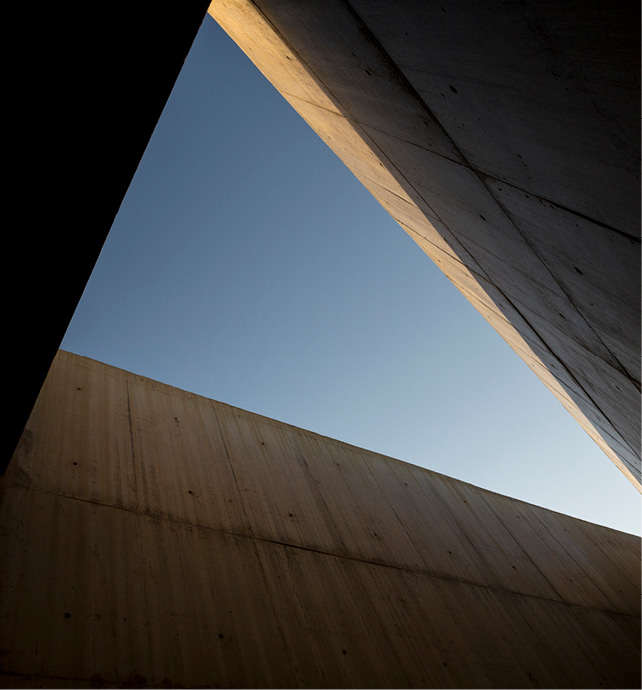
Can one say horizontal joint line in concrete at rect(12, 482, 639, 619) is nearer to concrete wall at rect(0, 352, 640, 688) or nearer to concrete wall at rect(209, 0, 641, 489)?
concrete wall at rect(0, 352, 640, 688)

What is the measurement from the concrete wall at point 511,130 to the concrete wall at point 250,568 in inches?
133

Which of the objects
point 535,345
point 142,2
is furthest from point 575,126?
point 535,345

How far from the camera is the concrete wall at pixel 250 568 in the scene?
14.3ft

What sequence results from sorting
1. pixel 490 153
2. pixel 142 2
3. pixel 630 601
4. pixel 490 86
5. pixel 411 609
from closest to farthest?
pixel 142 2
pixel 490 86
pixel 490 153
pixel 411 609
pixel 630 601

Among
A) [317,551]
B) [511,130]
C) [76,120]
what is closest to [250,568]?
[317,551]

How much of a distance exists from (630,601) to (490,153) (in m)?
10.6

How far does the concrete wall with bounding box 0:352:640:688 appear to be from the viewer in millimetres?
4344

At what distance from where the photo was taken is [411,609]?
6.55m

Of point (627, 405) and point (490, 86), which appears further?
point (627, 405)

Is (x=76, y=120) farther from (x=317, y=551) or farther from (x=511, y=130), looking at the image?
(x=317, y=551)

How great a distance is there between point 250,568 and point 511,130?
16.1ft

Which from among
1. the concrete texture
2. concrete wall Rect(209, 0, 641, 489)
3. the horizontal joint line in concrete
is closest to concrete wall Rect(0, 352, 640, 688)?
the horizontal joint line in concrete

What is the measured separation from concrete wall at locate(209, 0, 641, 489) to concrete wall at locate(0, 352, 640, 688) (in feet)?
11.1

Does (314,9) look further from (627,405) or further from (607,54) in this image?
(627,405)
